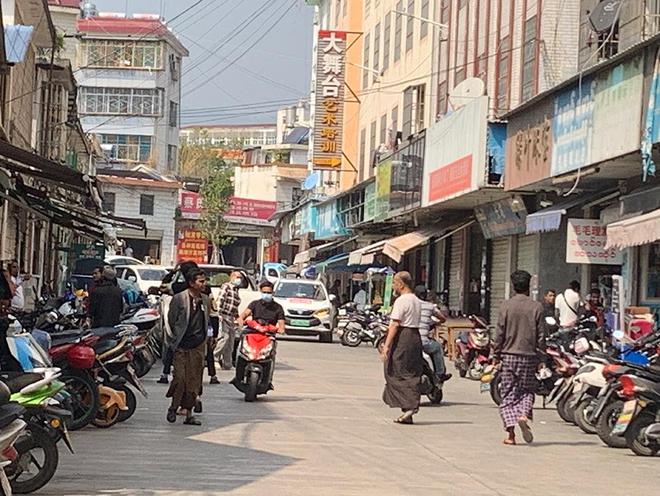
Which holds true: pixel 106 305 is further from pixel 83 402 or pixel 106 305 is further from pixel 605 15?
pixel 605 15

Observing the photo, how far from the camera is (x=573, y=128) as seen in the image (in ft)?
67.1

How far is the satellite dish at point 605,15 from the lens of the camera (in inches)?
815

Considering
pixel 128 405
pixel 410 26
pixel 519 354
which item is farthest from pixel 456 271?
pixel 128 405

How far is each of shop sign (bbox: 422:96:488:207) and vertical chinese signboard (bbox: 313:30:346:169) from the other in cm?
1601

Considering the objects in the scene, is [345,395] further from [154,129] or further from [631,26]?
[154,129]

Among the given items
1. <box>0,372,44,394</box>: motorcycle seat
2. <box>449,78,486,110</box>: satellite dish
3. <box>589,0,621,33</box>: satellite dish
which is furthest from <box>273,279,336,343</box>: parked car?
<box>0,372,44,394</box>: motorcycle seat

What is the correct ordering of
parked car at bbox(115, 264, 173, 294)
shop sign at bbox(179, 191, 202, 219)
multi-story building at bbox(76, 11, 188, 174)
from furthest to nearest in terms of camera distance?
multi-story building at bbox(76, 11, 188, 174)
shop sign at bbox(179, 191, 202, 219)
parked car at bbox(115, 264, 173, 294)

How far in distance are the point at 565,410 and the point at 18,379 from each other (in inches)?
337

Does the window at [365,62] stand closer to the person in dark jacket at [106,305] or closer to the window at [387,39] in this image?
the window at [387,39]

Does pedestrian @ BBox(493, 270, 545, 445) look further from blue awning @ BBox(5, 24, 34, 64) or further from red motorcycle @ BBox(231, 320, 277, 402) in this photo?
blue awning @ BBox(5, 24, 34, 64)

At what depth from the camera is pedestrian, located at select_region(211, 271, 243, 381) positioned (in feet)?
67.6

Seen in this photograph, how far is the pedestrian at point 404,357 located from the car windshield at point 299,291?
1911 cm

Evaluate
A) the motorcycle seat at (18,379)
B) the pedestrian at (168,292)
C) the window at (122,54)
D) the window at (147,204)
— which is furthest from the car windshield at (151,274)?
the window at (122,54)

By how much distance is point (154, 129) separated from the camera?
8862 cm
